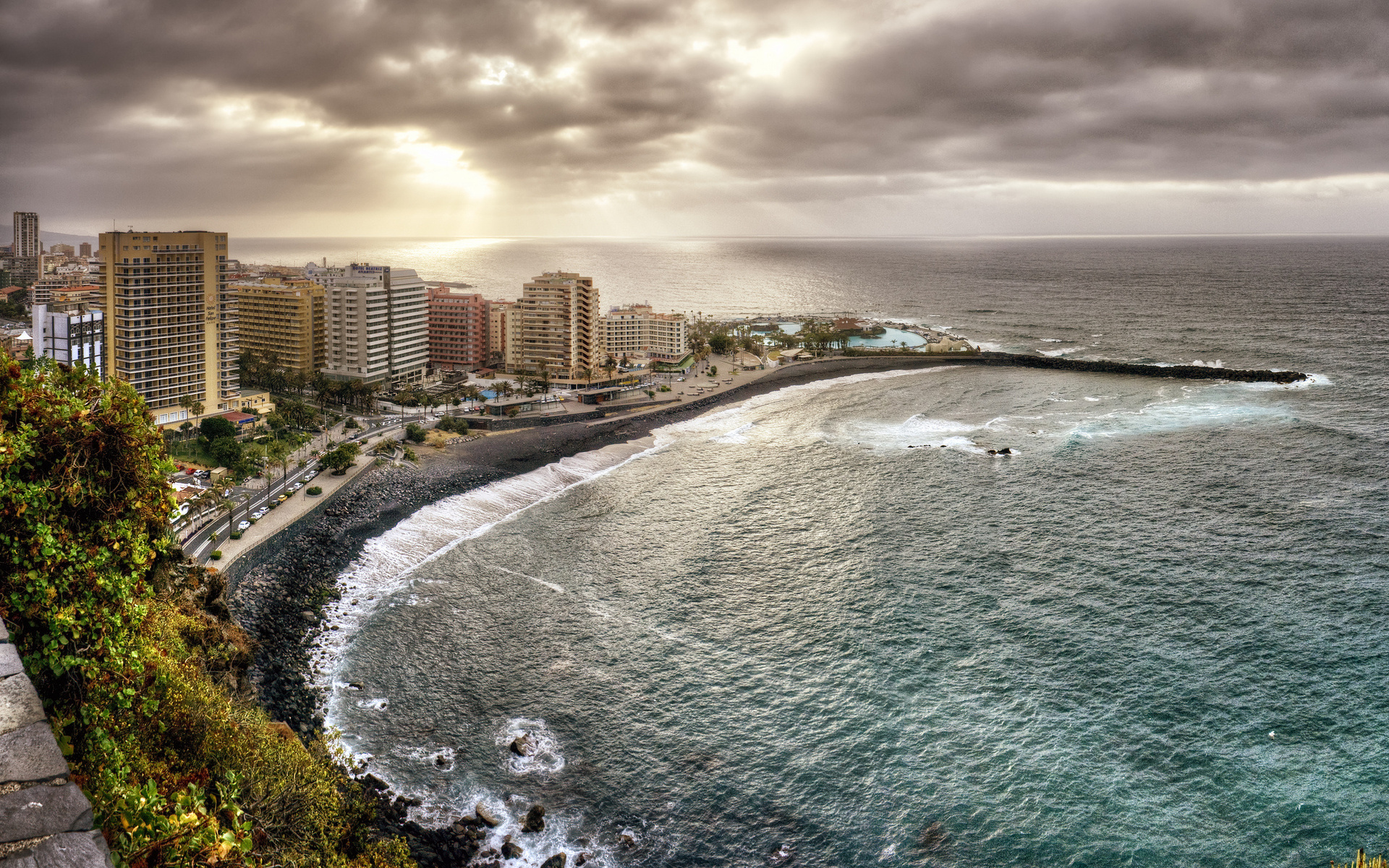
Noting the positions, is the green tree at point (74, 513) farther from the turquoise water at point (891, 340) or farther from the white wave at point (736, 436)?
the turquoise water at point (891, 340)

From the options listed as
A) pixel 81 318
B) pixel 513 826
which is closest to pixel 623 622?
pixel 513 826

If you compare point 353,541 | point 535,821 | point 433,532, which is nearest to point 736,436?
point 433,532

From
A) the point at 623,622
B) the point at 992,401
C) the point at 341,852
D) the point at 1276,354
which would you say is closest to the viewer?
the point at 341,852

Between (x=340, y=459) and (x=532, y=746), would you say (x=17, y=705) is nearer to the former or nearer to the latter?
(x=532, y=746)

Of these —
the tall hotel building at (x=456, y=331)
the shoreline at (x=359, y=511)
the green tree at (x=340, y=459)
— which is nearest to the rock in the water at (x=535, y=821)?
the shoreline at (x=359, y=511)

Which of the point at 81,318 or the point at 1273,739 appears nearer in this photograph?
the point at 1273,739

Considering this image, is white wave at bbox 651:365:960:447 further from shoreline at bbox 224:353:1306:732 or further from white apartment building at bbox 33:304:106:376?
white apartment building at bbox 33:304:106:376

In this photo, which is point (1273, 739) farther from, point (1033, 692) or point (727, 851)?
point (727, 851)
